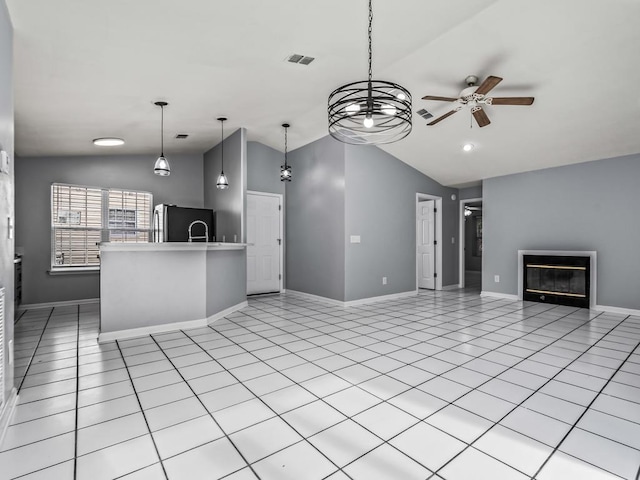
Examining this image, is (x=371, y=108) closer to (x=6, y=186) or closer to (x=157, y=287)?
(x=6, y=186)

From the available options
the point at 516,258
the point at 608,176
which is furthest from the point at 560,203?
the point at 516,258

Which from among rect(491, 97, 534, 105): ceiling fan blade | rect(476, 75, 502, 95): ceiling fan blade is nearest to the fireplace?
rect(491, 97, 534, 105): ceiling fan blade

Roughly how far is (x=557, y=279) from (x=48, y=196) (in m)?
8.40

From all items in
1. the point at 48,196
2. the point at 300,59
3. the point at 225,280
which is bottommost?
the point at 225,280

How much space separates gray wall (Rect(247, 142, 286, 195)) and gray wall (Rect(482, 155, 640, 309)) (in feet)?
13.6

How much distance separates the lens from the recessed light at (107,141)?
16.0ft

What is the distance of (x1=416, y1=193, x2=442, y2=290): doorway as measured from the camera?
753 centimetres

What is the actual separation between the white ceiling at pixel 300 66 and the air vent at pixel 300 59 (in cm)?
7

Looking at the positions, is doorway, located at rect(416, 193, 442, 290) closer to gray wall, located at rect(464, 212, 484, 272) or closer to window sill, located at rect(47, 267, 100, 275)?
gray wall, located at rect(464, 212, 484, 272)

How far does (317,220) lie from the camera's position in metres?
6.20

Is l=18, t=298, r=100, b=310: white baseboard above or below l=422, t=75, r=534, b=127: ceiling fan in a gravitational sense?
below

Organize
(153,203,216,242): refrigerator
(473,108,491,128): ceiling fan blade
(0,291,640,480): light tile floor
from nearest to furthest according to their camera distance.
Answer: (0,291,640,480): light tile floor
(473,108,491,128): ceiling fan blade
(153,203,216,242): refrigerator

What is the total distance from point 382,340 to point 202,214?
3.97 m

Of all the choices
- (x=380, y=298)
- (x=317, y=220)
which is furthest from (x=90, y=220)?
(x=380, y=298)
